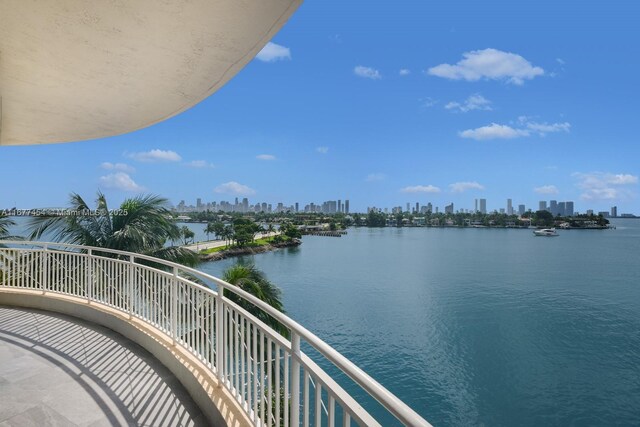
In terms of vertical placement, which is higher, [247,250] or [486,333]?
[247,250]

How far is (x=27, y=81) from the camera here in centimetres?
346

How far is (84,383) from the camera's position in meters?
2.84

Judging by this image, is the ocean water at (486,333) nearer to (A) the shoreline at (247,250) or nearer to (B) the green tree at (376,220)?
(A) the shoreline at (247,250)

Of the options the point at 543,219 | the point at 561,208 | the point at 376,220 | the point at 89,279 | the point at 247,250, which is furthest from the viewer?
the point at 561,208

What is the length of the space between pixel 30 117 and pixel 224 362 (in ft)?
13.6

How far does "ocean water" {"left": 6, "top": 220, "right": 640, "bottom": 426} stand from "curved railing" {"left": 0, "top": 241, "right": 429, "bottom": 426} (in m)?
15.8

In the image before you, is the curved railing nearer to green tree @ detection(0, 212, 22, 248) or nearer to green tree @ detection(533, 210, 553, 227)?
green tree @ detection(0, 212, 22, 248)

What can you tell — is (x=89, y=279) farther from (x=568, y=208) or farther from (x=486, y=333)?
(x=568, y=208)

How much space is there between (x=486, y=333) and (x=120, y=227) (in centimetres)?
2618

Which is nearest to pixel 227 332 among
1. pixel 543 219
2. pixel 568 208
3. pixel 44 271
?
pixel 44 271

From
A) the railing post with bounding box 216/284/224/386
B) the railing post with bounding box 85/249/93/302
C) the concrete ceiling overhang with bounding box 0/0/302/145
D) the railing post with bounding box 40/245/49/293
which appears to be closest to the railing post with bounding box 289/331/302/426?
the railing post with bounding box 216/284/224/386

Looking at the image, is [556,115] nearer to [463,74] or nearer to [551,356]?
[463,74]

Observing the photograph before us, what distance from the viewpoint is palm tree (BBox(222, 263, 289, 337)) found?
9.09m

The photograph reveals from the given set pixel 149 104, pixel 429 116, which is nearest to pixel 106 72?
pixel 149 104
